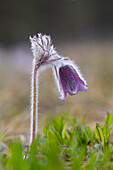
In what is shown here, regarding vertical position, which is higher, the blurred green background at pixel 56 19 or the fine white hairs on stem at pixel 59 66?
the blurred green background at pixel 56 19

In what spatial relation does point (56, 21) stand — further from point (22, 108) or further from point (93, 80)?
point (22, 108)

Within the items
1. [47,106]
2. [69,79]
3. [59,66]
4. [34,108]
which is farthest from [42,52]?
[47,106]

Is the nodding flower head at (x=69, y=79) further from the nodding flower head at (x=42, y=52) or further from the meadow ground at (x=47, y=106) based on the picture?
the meadow ground at (x=47, y=106)

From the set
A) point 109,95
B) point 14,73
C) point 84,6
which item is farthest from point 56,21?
point 109,95

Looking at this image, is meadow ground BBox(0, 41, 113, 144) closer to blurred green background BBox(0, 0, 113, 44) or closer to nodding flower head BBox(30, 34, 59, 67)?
nodding flower head BBox(30, 34, 59, 67)

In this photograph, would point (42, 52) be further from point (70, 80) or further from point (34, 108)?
point (34, 108)

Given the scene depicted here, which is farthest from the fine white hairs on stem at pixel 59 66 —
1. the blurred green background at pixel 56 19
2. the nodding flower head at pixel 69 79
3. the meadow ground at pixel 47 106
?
the blurred green background at pixel 56 19

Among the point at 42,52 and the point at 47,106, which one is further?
the point at 47,106

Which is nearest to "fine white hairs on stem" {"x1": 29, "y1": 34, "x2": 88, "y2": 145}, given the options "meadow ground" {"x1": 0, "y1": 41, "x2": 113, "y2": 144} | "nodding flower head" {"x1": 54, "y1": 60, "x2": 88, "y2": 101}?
"nodding flower head" {"x1": 54, "y1": 60, "x2": 88, "y2": 101}
